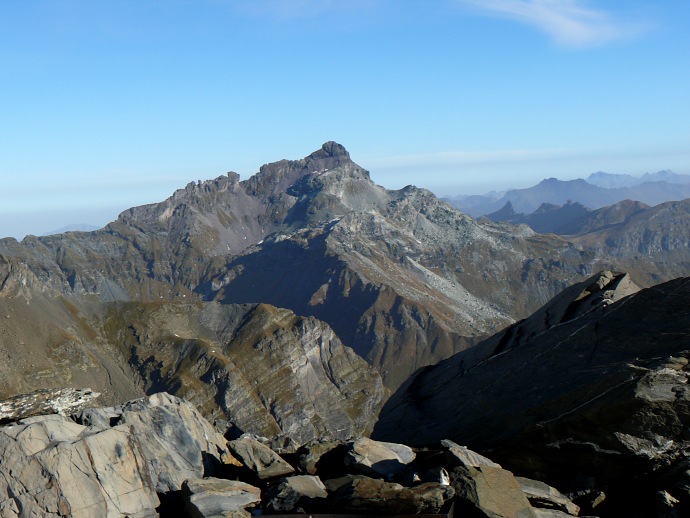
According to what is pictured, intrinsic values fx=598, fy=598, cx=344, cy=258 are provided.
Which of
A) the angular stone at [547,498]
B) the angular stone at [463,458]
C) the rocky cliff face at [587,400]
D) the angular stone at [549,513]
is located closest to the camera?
the angular stone at [549,513]

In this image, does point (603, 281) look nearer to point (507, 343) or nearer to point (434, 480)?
point (507, 343)

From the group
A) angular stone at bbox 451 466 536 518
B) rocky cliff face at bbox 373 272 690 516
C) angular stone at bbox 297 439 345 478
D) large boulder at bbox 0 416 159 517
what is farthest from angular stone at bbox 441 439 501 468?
large boulder at bbox 0 416 159 517

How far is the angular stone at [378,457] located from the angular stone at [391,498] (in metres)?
3.66

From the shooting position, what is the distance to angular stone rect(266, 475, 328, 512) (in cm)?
2250

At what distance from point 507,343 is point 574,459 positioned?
56.3 feet

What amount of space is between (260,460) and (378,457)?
6115 mm

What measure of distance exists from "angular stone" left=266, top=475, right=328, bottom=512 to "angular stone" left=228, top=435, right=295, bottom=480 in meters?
3.27

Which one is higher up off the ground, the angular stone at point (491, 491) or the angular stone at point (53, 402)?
the angular stone at point (53, 402)

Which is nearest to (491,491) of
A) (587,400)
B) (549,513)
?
(549,513)

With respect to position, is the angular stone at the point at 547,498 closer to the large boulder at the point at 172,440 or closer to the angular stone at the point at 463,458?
the angular stone at the point at 463,458

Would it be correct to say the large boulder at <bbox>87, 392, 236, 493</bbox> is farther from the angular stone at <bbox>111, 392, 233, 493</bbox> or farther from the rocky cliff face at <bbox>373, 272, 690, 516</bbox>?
the rocky cliff face at <bbox>373, 272, 690, 516</bbox>

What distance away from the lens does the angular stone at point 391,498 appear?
20.8 m

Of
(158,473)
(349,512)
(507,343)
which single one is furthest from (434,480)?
(507,343)

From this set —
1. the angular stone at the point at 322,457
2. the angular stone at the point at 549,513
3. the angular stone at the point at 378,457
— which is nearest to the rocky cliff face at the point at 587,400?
the angular stone at the point at 549,513
